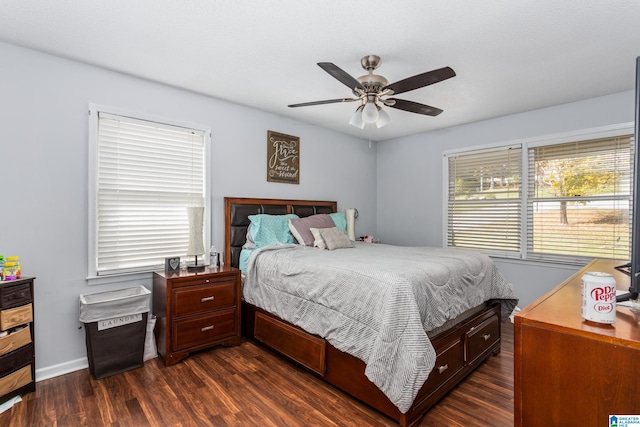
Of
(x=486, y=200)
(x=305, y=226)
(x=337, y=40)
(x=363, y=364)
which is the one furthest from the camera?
(x=486, y=200)

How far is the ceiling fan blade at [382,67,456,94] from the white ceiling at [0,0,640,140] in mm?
334

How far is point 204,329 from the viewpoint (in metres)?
2.83

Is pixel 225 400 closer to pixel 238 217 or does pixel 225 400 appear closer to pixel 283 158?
pixel 238 217

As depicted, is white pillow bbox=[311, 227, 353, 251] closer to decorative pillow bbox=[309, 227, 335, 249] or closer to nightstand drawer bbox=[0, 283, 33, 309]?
decorative pillow bbox=[309, 227, 335, 249]

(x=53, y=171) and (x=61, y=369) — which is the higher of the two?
(x=53, y=171)

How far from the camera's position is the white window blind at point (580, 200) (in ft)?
10.8

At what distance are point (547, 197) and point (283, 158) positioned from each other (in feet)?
10.5

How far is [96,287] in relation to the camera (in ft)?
8.99

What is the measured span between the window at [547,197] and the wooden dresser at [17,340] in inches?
179

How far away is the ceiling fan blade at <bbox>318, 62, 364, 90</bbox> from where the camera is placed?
1.99 m

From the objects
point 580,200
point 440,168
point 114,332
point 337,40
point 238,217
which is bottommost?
point 114,332

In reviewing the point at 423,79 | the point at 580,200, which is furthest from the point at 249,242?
the point at 580,200

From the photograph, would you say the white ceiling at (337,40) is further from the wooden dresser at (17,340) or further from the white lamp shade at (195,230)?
the wooden dresser at (17,340)

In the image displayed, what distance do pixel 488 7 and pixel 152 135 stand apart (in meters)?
2.90
